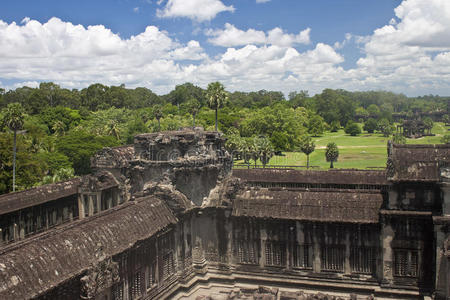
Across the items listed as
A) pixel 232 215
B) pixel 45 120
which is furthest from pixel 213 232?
pixel 45 120

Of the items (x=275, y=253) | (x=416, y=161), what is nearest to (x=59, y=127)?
(x=275, y=253)

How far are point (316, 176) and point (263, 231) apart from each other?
14777mm

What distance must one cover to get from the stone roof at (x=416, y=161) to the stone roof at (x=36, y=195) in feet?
80.0

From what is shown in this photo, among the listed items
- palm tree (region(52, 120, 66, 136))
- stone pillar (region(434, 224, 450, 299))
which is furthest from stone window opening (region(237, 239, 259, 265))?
palm tree (region(52, 120, 66, 136))

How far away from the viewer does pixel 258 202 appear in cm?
2331

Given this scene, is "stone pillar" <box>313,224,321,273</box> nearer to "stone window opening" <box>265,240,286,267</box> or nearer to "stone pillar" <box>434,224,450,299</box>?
"stone window opening" <box>265,240,286,267</box>

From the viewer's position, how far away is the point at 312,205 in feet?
73.4

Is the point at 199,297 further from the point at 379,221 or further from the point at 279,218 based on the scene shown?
the point at 379,221

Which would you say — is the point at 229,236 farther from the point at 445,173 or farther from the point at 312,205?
the point at 445,173

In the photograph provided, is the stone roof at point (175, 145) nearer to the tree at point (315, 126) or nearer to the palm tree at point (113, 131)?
the palm tree at point (113, 131)

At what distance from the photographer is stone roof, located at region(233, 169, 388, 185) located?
34594 millimetres

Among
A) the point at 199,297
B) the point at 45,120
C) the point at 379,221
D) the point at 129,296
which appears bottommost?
the point at 199,297

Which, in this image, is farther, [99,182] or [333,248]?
[99,182]

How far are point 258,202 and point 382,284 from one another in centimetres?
771
